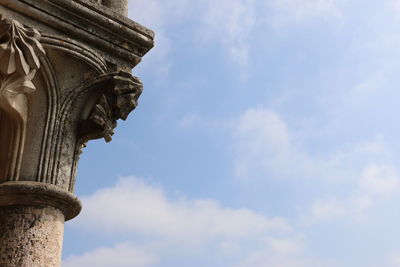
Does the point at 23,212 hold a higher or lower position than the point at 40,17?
lower

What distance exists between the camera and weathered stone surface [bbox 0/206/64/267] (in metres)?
4.20

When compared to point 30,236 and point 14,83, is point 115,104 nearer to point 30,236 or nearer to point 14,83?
point 14,83

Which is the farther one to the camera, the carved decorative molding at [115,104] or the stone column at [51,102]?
the carved decorative molding at [115,104]

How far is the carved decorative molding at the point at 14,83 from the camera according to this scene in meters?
4.48

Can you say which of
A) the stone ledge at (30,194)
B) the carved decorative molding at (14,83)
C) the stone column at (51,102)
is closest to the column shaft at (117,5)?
the stone column at (51,102)

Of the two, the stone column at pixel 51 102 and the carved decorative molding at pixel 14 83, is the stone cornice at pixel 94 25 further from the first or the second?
the carved decorative molding at pixel 14 83

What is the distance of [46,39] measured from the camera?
15.7ft

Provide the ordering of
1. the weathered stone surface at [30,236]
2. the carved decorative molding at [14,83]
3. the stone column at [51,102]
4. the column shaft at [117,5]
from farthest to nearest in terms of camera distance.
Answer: the column shaft at [117,5] < the carved decorative molding at [14,83] < the stone column at [51,102] < the weathered stone surface at [30,236]

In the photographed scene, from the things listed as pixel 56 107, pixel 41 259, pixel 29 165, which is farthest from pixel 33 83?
pixel 41 259

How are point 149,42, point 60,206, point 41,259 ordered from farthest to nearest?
point 149,42
point 60,206
point 41,259

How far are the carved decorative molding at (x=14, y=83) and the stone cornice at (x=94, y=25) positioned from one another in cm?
19

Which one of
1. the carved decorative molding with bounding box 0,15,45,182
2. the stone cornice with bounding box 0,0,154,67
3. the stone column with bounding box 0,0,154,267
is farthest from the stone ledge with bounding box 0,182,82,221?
the stone cornice with bounding box 0,0,154,67

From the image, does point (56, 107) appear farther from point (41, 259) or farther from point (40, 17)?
point (41, 259)

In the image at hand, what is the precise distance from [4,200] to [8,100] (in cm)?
61
